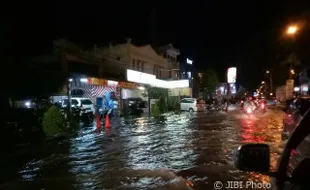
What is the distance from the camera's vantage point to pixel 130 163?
37.4ft

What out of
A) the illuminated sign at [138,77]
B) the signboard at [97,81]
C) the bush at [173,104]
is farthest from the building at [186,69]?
the signboard at [97,81]

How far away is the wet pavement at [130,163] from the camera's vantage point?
29.6ft

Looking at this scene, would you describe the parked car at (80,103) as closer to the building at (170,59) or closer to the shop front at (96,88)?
the shop front at (96,88)

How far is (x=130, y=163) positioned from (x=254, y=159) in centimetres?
865

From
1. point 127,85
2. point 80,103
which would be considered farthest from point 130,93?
point 80,103

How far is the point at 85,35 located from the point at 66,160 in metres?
37.6

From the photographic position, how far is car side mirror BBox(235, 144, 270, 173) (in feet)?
9.82

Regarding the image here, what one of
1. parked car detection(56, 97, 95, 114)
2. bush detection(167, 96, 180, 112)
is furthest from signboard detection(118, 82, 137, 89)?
parked car detection(56, 97, 95, 114)

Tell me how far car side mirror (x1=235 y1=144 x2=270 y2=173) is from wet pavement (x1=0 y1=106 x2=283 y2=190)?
5370 mm

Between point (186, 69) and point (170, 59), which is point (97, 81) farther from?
point (186, 69)

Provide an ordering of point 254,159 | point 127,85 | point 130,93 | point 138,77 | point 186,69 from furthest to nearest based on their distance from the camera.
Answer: point 186,69 < point 130,93 < point 138,77 < point 127,85 < point 254,159

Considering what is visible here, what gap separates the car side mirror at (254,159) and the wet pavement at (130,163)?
537cm

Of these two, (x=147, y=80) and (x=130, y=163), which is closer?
(x=130, y=163)

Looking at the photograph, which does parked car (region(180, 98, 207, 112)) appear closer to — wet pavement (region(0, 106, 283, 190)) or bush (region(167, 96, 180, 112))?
bush (region(167, 96, 180, 112))
